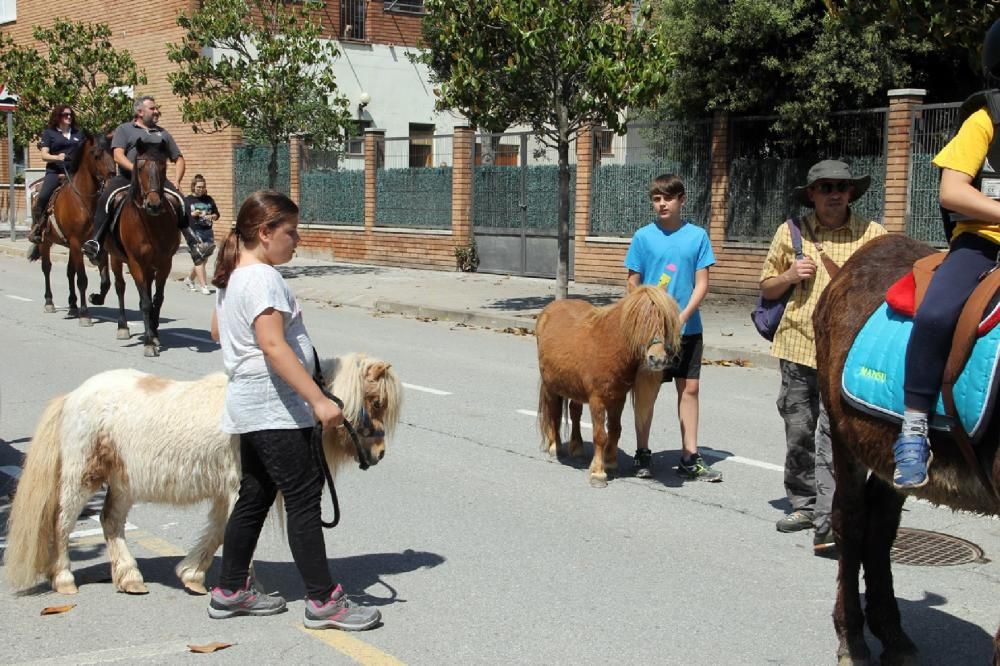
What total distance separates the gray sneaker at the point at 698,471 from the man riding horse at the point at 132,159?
7.83 metres

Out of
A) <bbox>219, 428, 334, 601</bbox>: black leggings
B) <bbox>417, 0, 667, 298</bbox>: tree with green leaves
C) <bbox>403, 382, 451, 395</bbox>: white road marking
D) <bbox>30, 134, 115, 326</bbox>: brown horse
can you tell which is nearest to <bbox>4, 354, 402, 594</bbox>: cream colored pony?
<bbox>219, 428, 334, 601</bbox>: black leggings

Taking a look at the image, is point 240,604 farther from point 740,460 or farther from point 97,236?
point 97,236

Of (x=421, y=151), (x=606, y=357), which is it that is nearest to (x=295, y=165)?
(x=421, y=151)

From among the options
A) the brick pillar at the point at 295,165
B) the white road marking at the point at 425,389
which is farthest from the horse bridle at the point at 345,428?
the brick pillar at the point at 295,165

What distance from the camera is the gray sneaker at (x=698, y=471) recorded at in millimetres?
7582

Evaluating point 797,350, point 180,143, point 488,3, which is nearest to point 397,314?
point 488,3

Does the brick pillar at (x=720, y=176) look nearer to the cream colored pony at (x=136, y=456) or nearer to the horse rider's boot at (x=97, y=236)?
the horse rider's boot at (x=97, y=236)

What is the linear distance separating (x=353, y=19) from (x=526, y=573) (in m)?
30.2

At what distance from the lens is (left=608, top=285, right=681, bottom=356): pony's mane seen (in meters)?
6.94

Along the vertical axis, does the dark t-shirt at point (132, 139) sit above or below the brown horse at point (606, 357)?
above

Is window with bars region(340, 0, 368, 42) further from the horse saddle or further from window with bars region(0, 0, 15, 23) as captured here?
the horse saddle

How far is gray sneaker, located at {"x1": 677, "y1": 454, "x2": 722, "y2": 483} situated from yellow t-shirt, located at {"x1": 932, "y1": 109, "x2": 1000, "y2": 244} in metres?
4.03

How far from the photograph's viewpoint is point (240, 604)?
4965 mm

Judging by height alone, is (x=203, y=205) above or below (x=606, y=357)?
above
